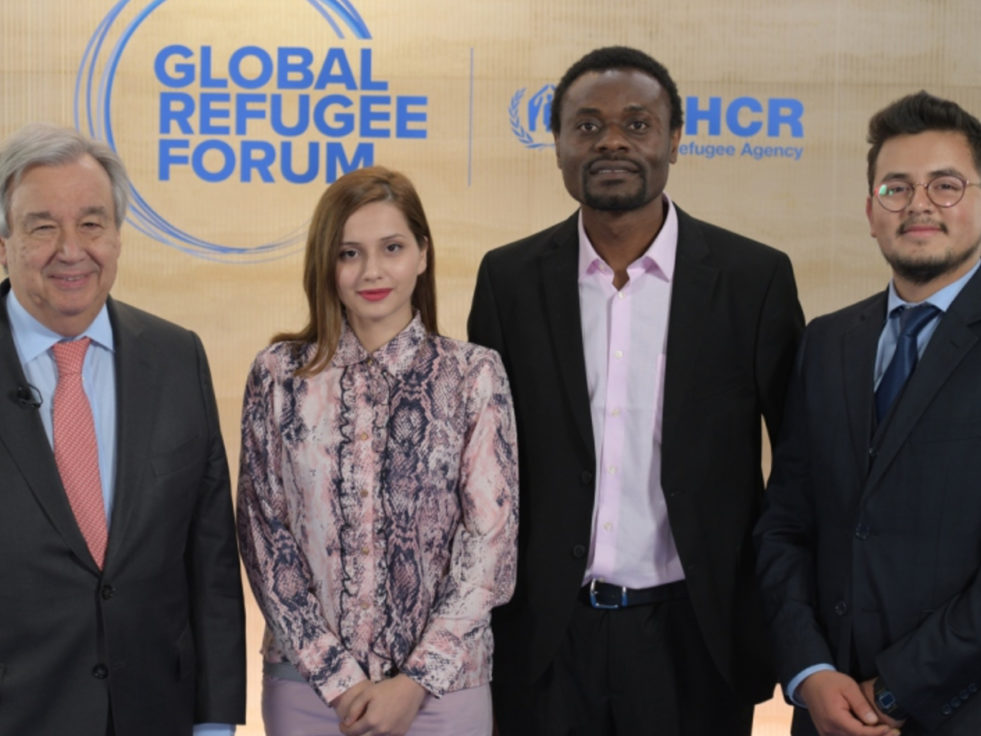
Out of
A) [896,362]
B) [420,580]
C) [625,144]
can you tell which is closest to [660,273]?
[625,144]

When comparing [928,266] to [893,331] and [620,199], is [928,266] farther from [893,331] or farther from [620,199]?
[620,199]

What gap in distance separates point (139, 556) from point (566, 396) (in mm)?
921

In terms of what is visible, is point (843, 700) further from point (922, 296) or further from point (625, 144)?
point (625, 144)

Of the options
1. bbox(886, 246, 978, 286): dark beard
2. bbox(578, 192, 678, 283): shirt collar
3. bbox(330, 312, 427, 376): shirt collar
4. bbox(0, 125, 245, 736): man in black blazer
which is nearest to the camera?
bbox(0, 125, 245, 736): man in black blazer

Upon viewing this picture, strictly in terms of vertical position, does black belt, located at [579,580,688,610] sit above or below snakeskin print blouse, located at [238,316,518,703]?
below

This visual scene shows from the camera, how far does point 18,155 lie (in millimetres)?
2104

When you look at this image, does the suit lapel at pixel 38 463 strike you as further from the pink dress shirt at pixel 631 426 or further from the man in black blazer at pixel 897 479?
the man in black blazer at pixel 897 479

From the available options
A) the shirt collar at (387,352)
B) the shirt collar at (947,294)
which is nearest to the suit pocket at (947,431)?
the shirt collar at (947,294)

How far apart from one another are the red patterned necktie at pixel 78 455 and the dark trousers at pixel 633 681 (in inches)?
39.0

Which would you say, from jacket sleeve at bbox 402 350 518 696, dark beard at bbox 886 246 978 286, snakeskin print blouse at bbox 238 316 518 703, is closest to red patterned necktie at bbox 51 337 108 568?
snakeskin print blouse at bbox 238 316 518 703

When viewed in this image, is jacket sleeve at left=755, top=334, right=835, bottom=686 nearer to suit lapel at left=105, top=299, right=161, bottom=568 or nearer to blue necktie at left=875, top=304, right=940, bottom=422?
blue necktie at left=875, top=304, right=940, bottom=422

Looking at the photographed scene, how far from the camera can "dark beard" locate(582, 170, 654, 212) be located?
2.55m

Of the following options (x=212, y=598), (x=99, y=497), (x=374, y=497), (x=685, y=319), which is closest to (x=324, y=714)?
(x=212, y=598)

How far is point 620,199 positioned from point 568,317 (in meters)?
0.27
